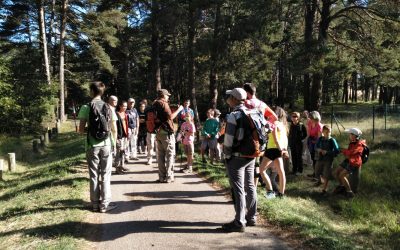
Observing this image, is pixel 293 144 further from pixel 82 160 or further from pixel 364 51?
pixel 364 51

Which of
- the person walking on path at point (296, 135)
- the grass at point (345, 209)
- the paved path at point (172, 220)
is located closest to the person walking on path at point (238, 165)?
the paved path at point (172, 220)

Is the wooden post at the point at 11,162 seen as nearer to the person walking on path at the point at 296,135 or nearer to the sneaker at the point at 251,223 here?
the person walking on path at the point at 296,135

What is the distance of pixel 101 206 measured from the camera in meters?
6.59

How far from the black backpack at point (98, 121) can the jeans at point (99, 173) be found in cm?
25

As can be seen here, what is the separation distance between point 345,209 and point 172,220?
532 centimetres

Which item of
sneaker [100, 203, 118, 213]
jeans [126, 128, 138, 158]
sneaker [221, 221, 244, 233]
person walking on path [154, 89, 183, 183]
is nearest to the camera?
sneaker [221, 221, 244, 233]

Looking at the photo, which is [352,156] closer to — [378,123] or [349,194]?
[349,194]

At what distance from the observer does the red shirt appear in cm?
959

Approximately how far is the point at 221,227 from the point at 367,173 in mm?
8769

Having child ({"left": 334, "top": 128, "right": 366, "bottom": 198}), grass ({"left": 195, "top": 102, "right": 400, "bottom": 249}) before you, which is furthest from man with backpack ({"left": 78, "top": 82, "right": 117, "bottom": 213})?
child ({"left": 334, "top": 128, "right": 366, "bottom": 198})

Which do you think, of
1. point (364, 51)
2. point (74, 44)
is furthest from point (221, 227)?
point (74, 44)

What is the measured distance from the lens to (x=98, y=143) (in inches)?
252

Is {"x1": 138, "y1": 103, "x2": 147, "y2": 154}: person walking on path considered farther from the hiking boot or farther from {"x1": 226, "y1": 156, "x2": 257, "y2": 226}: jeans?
{"x1": 226, "y1": 156, "x2": 257, "y2": 226}: jeans

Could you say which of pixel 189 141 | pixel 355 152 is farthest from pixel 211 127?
pixel 355 152
